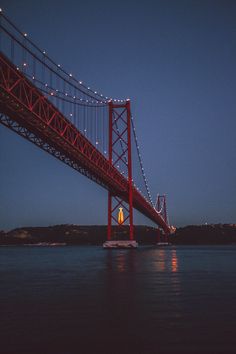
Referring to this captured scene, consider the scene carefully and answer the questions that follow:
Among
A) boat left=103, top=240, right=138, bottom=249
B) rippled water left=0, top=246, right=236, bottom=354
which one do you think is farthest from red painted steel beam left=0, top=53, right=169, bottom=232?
rippled water left=0, top=246, right=236, bottom=354

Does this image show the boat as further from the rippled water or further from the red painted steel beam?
the rippled water

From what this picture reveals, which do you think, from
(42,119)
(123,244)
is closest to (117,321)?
(42,119)

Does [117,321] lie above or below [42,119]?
below

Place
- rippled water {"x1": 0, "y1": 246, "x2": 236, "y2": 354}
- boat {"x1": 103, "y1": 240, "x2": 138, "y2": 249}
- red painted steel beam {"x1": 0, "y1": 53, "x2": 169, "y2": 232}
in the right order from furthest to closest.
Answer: boat {"x1": 103, "y1": 240, "x2": 138, "y2": 249}
red painted steel beam {"x1": 0, "y1": 53, "x2": 169, "y2": 232}
rippled water {"x1": 0, "y1": 246, "x2": 236, "y2": 354}

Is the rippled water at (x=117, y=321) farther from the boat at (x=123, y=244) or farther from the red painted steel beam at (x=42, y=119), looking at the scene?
the boat at (x=123, y=244)

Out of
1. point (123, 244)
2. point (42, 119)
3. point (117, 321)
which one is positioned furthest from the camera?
point (123, 244)

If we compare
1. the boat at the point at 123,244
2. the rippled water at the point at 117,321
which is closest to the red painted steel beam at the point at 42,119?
the boat at the point at 123,244

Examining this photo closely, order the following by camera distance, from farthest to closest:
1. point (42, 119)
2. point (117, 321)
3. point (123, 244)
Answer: point (123, 244)
point (42, 119)
point (117, 321)

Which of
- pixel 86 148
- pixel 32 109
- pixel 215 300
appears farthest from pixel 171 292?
pixel 86 148

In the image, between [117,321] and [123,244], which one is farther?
[123,244]

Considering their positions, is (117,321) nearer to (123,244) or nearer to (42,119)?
(42,119)
